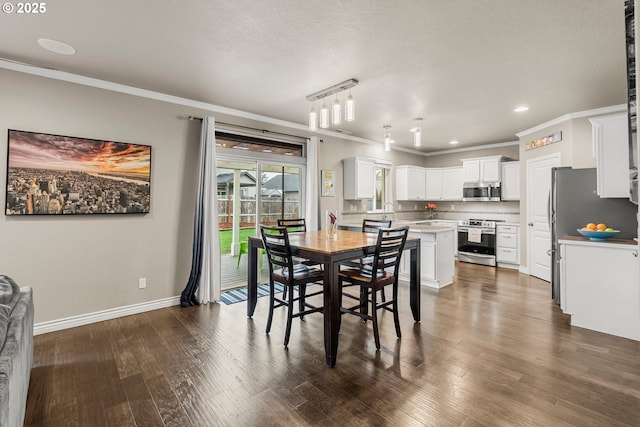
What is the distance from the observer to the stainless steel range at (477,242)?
20.0 feet

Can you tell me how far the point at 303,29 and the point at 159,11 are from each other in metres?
1.01

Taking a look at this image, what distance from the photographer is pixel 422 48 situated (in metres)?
2.61

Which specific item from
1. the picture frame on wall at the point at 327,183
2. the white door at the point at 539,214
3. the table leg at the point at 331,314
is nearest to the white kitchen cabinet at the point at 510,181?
the white door at the point at 539,214

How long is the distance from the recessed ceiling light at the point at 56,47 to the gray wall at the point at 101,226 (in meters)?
0.57

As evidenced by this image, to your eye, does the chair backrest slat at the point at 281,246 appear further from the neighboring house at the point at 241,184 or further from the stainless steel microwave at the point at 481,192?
the stainless steel microwave at the point at 481,192

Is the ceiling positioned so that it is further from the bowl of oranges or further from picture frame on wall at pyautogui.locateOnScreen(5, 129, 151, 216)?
the bowl of oranges

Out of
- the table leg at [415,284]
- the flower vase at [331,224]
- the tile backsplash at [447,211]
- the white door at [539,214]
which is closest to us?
the table leg at [415,284]

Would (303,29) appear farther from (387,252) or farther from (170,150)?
(170,150)

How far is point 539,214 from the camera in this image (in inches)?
202

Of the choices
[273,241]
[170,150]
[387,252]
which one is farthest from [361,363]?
[170,150]

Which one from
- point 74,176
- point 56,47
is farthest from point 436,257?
point 56,47

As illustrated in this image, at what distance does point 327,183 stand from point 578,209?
359 centimetres

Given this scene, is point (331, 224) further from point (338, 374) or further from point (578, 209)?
point (578, 209)

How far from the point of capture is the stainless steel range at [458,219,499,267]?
20.0 ft
